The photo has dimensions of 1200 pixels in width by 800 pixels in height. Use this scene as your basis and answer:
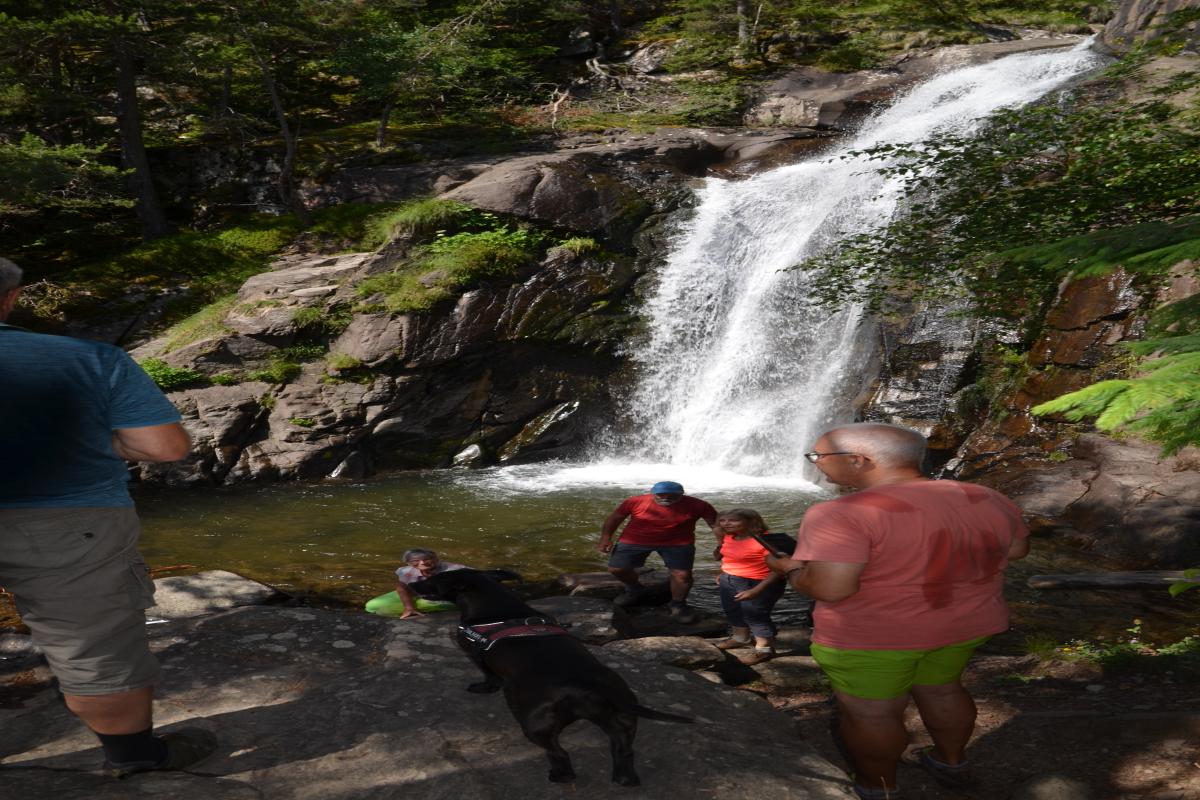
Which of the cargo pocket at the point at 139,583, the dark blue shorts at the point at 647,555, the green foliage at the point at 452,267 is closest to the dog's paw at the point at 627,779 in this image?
the cargo pocket at the point at 139,583

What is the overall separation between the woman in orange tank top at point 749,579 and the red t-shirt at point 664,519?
2.06 ft

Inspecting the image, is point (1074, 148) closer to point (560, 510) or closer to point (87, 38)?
point (560, 510)

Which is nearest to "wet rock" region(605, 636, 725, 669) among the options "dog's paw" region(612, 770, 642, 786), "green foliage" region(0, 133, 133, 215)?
"dog's paw" region(612, 770, 642, 786)

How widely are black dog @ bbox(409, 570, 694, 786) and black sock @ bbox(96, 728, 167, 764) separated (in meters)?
1.46

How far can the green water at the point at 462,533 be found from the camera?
7.59 metres

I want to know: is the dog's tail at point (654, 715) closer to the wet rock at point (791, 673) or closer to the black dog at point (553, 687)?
the black dog at point (553, 687)

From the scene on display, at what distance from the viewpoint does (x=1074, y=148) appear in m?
9.97

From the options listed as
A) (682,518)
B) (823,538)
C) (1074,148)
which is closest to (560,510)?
(682,518)

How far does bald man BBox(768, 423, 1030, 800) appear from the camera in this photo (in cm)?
305

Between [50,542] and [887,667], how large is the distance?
3.18 m

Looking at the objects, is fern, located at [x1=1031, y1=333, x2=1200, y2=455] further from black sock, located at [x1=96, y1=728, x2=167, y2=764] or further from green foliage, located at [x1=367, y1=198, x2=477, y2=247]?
green foliage, located at [x1=367, y1=198, x2=477, y2=247]

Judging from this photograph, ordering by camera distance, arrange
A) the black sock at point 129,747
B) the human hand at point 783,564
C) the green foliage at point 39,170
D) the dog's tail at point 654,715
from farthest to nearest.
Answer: the green foliage at point 39,170
the dog's tail at point 654,715
the human hand at point 783,564
the black sock at point 129,747

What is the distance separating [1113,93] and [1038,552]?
11547 millimetres

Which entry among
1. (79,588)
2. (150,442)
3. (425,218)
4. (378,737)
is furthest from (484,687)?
(425,218)
